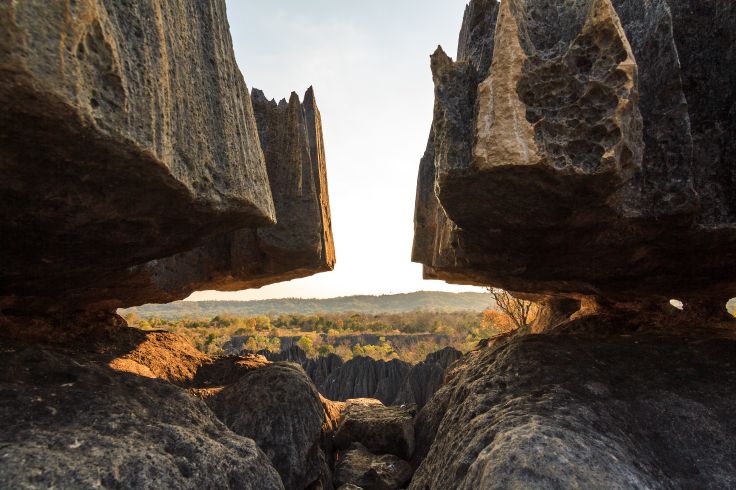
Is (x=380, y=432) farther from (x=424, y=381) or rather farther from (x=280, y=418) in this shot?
(x=424, y=381)

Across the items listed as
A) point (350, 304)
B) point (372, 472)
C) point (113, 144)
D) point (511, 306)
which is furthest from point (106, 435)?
point (350, 304)

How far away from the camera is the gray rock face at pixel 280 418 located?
482 centimetres

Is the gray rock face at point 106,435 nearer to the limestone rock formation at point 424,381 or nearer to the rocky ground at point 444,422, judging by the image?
the rocky ground at point 444,422

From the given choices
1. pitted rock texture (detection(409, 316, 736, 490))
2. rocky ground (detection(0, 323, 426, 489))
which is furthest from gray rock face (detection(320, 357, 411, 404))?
pitted rock texture (detection(409, 316, 736, 490))

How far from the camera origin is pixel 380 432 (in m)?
6.21

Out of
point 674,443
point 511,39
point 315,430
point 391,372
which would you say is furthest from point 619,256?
point 391,372

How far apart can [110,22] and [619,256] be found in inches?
159

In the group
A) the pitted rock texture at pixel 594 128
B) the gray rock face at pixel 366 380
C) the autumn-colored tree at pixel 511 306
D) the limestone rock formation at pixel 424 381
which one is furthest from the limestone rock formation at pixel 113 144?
the autumn-colored tree at pixel 511 306

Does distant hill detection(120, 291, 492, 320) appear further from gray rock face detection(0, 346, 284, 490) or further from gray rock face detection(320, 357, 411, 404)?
gray rock face detection(0, 346, 284, 490)

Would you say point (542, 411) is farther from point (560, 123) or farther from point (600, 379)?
point (560, 123)

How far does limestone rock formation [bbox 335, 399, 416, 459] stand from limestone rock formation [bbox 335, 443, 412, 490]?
25 centimetres

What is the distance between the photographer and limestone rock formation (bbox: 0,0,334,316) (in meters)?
2.04

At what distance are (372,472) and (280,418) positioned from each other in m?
1.19

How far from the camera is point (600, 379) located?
155 inches
